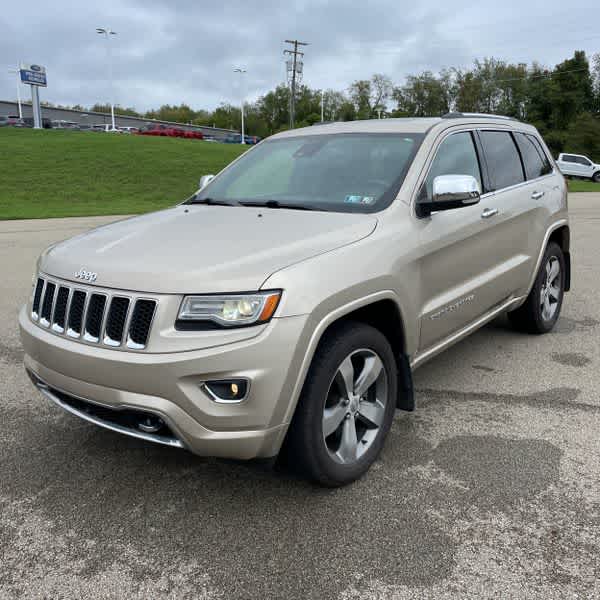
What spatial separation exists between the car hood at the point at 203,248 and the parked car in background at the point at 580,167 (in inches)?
1455

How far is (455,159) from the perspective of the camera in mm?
4172

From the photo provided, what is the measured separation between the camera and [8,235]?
13.5 metres

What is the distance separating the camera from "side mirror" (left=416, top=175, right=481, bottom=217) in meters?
3.50

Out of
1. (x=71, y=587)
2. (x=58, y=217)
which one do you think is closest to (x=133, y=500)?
(x=71, y=587)

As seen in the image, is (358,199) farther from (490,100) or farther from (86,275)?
(490,100)

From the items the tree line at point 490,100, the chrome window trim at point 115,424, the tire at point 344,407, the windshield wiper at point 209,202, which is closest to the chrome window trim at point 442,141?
the tire at point 344,407

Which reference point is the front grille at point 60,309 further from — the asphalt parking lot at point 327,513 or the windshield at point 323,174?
the windshield at point 323,174

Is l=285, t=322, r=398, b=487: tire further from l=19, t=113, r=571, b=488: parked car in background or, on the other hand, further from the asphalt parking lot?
the asphalt parking lot

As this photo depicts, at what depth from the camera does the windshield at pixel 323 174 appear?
12.1 feet

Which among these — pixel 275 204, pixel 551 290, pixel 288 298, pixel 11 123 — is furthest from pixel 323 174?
pixel 11 123

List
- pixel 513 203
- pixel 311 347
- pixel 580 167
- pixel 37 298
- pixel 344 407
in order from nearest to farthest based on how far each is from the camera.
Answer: pixel 311 347 < pixel 344 407 < pixel 37 298 < pixel 513 203 < pixel 580 167

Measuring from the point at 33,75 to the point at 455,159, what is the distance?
62.3 meters

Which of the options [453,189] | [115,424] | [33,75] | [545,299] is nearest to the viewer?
[115,424]

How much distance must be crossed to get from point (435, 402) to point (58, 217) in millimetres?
16099
